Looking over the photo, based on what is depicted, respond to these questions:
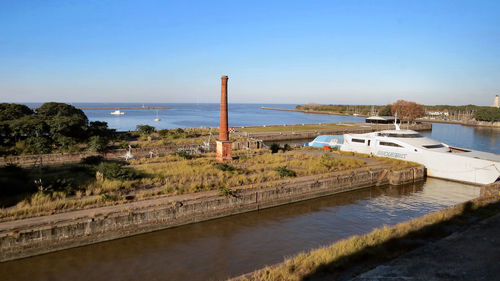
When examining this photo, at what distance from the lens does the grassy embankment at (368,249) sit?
7.74m

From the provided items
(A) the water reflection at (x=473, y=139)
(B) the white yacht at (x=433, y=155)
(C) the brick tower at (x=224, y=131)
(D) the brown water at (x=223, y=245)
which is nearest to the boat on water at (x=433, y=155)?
(B) the white yacht at (x=433, y=155)

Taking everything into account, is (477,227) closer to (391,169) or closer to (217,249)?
(217,249)

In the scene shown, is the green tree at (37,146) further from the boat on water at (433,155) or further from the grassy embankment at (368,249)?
the boat on water at (433,155)

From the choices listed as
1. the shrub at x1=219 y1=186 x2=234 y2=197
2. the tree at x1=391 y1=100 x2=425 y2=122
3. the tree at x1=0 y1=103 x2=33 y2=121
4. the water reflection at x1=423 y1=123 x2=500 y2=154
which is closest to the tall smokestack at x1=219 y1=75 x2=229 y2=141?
the shrub at x1=219 y1=186 x2=234 y2=197

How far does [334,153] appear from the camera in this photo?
29094mm

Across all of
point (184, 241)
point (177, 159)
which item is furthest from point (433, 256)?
point (177, 159)

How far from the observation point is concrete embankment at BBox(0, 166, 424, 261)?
1038 centimetres

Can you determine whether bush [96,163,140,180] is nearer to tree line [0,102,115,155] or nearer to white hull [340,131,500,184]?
tree line [0,102,115,155]

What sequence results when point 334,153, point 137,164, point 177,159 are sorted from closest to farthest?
point 137,164 → point 177,159 → point 334,153

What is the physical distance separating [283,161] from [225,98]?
664cm


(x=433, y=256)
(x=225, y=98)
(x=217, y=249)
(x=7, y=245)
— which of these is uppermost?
(x=225, y=98)

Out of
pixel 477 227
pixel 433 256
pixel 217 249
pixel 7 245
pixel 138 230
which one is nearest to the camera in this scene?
pixel 433 256

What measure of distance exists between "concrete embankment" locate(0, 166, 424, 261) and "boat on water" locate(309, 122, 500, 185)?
9792mm

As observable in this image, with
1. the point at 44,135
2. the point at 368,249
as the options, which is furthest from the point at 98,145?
the point at 368,249
